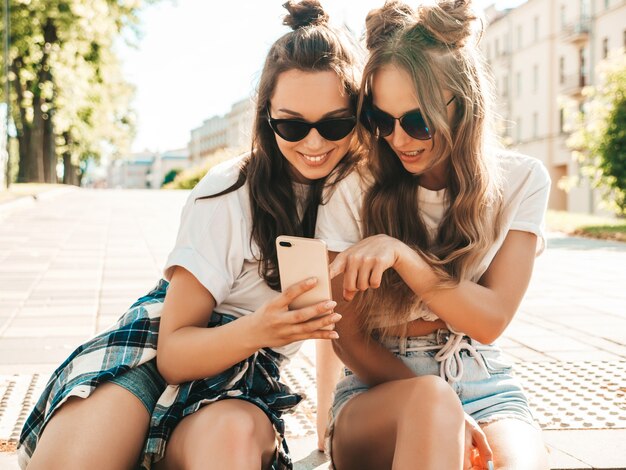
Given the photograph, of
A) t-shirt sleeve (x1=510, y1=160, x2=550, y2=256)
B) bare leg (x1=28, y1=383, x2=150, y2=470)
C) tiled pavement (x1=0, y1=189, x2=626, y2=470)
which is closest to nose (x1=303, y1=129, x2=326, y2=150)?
t-shirt sleeve (x1=510, y1=160, x2=550, y2=256)

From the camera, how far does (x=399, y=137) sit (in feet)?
7.82

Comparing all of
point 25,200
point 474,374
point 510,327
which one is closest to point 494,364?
point 474,374

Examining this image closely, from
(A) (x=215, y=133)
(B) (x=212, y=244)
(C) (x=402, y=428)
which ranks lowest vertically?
(C) (x=402, y=428)

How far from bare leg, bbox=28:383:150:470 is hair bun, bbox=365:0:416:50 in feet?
4.29

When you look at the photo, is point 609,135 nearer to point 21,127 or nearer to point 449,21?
point 449,21

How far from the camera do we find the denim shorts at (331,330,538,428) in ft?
7.80

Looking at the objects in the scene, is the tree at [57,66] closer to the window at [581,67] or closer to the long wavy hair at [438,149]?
the window at [581,67]

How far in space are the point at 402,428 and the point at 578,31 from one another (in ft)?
125

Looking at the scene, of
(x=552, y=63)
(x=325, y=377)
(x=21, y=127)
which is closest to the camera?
(x=325, y=377)

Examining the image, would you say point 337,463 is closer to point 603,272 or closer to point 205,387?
point 205,387

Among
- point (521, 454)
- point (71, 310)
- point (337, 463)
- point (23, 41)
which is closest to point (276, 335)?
point (337, 463)

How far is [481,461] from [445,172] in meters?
0.94

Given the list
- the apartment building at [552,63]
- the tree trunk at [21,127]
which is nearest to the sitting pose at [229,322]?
the tree trunk at [21,127]

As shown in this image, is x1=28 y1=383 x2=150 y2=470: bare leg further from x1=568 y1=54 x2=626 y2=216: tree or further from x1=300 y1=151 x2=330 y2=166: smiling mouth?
x1=568 y1=54 x2=626 y2=216: tree
